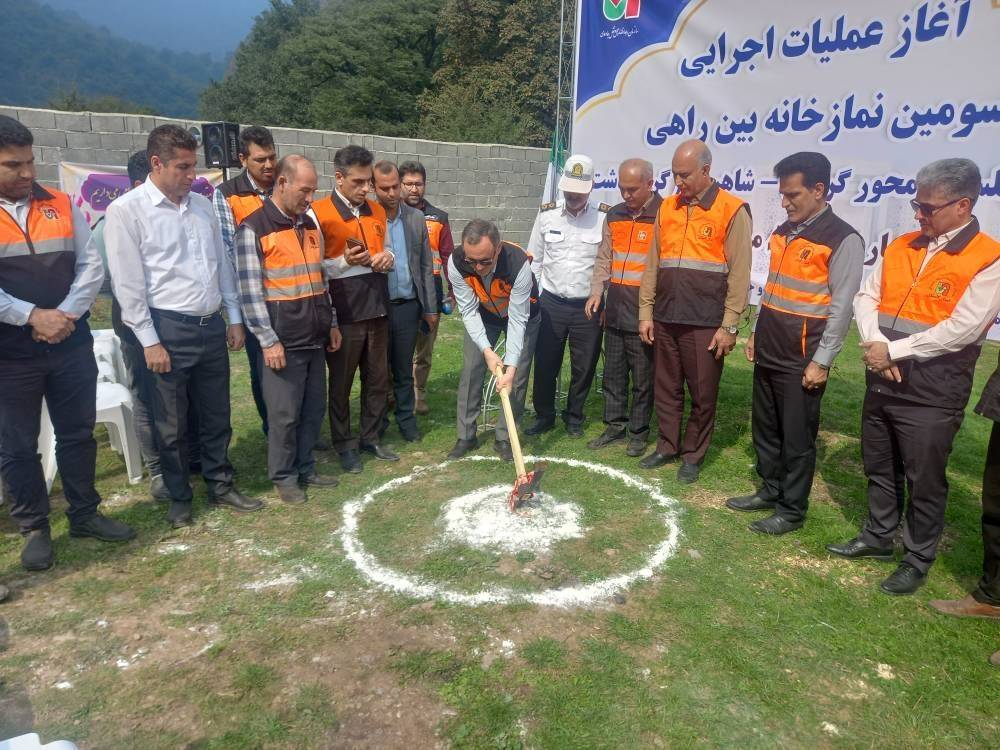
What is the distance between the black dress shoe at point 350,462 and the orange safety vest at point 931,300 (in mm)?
3307

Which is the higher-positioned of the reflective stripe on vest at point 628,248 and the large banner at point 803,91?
the large banner at point 803,91


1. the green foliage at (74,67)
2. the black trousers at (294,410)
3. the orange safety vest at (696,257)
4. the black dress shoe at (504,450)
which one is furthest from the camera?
the green foliage at (74,67)

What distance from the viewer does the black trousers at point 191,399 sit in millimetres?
3826

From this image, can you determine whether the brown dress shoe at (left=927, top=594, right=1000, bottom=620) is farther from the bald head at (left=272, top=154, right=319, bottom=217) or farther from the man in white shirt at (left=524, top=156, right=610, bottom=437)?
the bald head at (left=272, top=154, right=319, bottom=217)

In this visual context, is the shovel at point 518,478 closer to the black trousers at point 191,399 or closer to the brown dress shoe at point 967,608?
the black trousers at point 191,399

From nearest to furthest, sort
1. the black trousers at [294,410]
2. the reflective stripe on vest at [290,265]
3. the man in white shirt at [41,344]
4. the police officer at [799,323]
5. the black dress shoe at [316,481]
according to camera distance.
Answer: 1. the man in white shirt at [41,344]
2. the police officer at [799,323]
3. the reflective stripe on vest at [290,265]
4. the black trousers at [294,410]
5. the black dress shoe at [316,481]

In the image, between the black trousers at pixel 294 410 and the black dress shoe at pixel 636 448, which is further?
the black dress shoe at pixel 636 448

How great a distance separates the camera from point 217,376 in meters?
4.07

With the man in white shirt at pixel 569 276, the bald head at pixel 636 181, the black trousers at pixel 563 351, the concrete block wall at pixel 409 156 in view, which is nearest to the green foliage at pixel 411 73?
the concrete block wall at pixel 409 156

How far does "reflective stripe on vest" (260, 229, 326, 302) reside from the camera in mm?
3982

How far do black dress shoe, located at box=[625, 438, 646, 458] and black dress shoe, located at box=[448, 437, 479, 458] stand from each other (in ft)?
3.88

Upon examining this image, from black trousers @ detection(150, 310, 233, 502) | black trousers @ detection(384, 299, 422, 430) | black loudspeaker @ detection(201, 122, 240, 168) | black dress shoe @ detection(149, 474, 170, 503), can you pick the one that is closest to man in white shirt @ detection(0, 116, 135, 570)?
black trousers @ detection(150, 310, 233, 502)

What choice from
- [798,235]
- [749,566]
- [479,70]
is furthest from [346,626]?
[479,70]

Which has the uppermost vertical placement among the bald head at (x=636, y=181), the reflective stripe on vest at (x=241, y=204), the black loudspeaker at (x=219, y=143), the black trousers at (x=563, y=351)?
the black loudspeaker at (x=219, y=143)
